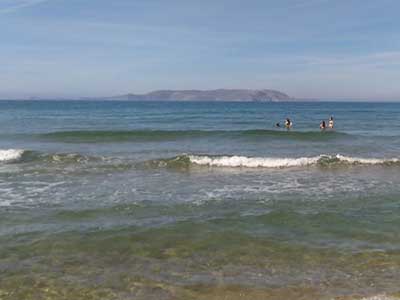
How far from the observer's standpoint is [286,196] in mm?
14695

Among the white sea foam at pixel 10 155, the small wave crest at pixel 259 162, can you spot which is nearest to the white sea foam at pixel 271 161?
the small wave crest at pixel 259 162

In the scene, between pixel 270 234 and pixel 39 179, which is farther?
pixel 39 179

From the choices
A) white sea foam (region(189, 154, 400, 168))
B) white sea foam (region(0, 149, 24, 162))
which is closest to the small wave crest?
white sea foam (region(189, 154, 400, 168))

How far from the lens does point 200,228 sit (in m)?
11.3

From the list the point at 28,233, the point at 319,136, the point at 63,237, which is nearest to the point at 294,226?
the point at 63,237

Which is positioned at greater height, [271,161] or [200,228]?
[271,161]

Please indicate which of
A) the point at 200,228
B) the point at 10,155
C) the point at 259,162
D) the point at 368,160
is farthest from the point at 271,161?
the point at 10,155

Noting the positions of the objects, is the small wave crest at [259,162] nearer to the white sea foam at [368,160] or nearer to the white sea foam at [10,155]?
the white sea foam at [368,160]

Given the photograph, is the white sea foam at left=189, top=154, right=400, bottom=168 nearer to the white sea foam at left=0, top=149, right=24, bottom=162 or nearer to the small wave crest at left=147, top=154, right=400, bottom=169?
the small wave crest at left=147, top=154, right=400, bottom=169

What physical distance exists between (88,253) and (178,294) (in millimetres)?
2816

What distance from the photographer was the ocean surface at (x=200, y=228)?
7938mm

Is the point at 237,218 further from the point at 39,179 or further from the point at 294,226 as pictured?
the point at 39,179

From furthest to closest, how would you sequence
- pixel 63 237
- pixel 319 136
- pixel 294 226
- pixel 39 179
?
pixel 319 136
pixel 39 179
pixel 294 226
pixel 63 237

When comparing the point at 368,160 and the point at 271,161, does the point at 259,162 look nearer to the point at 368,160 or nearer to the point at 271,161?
the point at 271,161
